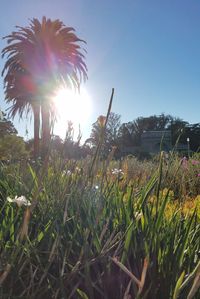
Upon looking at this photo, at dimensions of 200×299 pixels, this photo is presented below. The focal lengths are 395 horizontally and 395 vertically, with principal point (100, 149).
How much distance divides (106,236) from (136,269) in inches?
10.8

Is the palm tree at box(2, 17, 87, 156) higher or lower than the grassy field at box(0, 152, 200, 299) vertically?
higher

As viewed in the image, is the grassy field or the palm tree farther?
the palm tree

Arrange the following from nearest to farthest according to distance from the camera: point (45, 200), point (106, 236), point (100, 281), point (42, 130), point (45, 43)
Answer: point (100, 281) < point (106, 236) < point (45, 200) < point (42, 130) < point (45, 43)

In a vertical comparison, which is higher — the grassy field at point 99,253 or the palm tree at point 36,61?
the palm tree at point 36,61

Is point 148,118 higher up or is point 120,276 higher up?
point 148,118

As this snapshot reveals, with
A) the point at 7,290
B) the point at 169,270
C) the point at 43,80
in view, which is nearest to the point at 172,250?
the point at 169,270

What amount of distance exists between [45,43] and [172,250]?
29.7m

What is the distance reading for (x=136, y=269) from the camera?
1424 millimetres

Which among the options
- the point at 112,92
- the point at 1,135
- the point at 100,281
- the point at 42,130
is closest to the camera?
the point at 112,92

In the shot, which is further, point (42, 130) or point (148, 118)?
point (148, 118)

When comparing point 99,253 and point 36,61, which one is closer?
→ point 99,253

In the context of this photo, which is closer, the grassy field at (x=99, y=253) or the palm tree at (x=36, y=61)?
the grassy field at (x=99, y=253)

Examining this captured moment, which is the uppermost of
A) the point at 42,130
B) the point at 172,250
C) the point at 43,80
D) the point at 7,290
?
the point at 43,80

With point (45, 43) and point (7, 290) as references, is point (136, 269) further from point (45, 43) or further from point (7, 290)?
point (45, 43)
